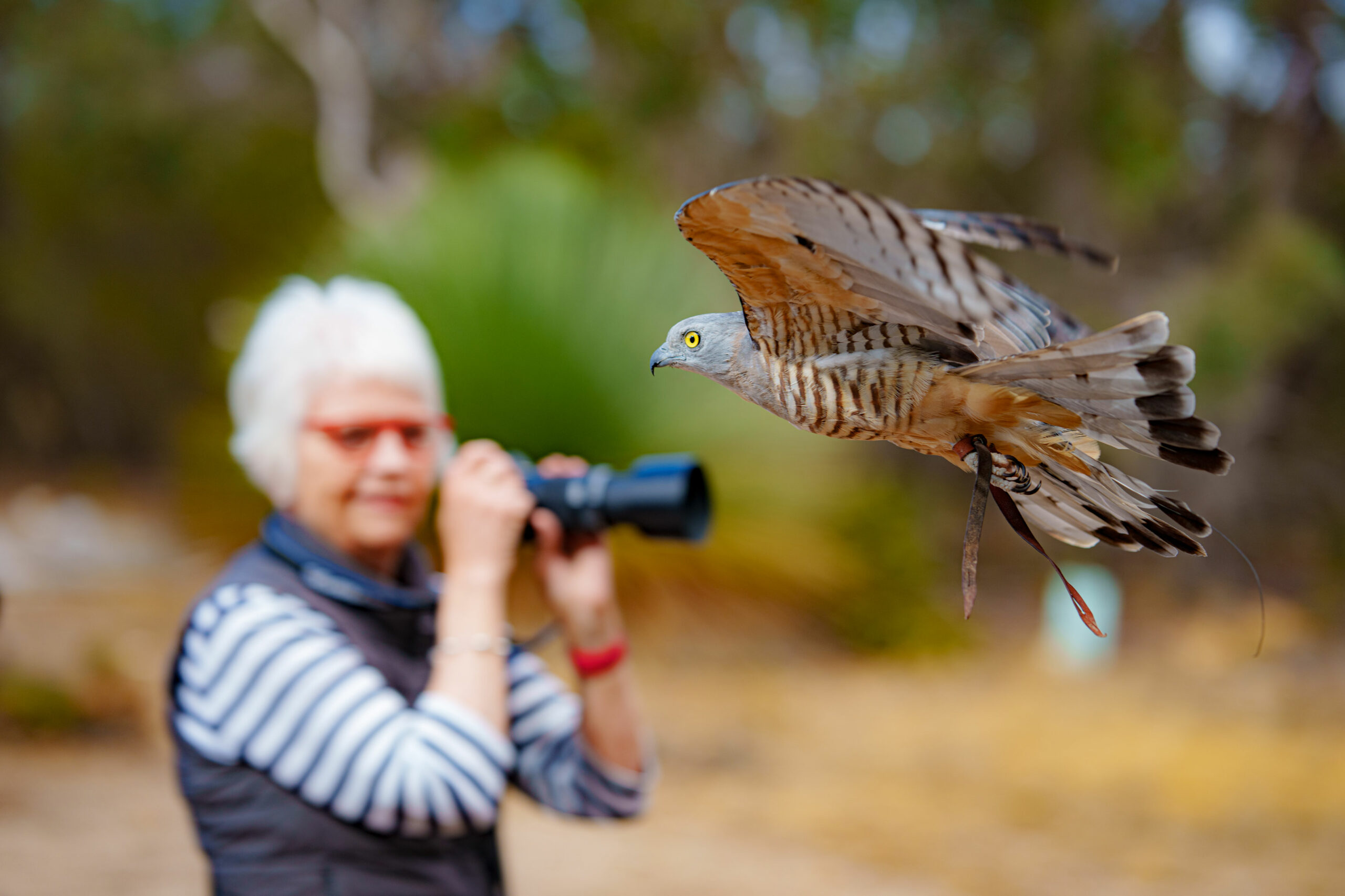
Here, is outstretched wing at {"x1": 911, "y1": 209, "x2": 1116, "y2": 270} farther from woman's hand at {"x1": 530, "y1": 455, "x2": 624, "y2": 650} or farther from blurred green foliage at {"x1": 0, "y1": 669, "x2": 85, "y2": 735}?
blurred green foliage at {"x1": 0, "y1": 669, "x2": 85, "y2": 735}

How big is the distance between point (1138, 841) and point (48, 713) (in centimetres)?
378

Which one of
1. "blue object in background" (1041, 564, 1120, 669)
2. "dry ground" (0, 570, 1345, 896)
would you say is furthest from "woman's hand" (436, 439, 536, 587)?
"blue object in background" (1041, 564, 1120, 669)

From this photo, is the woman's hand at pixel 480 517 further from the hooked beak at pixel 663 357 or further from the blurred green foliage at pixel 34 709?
the blurred green foliage at pixel 34 709

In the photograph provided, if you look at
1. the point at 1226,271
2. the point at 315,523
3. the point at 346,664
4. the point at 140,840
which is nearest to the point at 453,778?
the point at 346,664

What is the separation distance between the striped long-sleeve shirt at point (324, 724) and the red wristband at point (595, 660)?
0.81ft

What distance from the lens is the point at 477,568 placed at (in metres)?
1.27

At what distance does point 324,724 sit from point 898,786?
2997 mm

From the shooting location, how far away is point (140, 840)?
116 inches

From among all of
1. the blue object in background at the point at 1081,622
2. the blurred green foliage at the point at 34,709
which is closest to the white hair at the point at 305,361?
the blurred green foliage at the point at 34,709

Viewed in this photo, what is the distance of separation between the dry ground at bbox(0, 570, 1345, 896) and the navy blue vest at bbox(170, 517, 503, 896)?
5.76 feet

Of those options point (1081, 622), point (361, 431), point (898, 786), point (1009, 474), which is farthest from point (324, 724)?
point (1081, 622)

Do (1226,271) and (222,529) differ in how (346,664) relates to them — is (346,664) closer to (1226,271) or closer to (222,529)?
(222,529)

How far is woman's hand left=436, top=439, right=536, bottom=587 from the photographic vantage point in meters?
1.27

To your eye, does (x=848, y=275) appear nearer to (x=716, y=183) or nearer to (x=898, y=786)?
(x=898, y=786)
